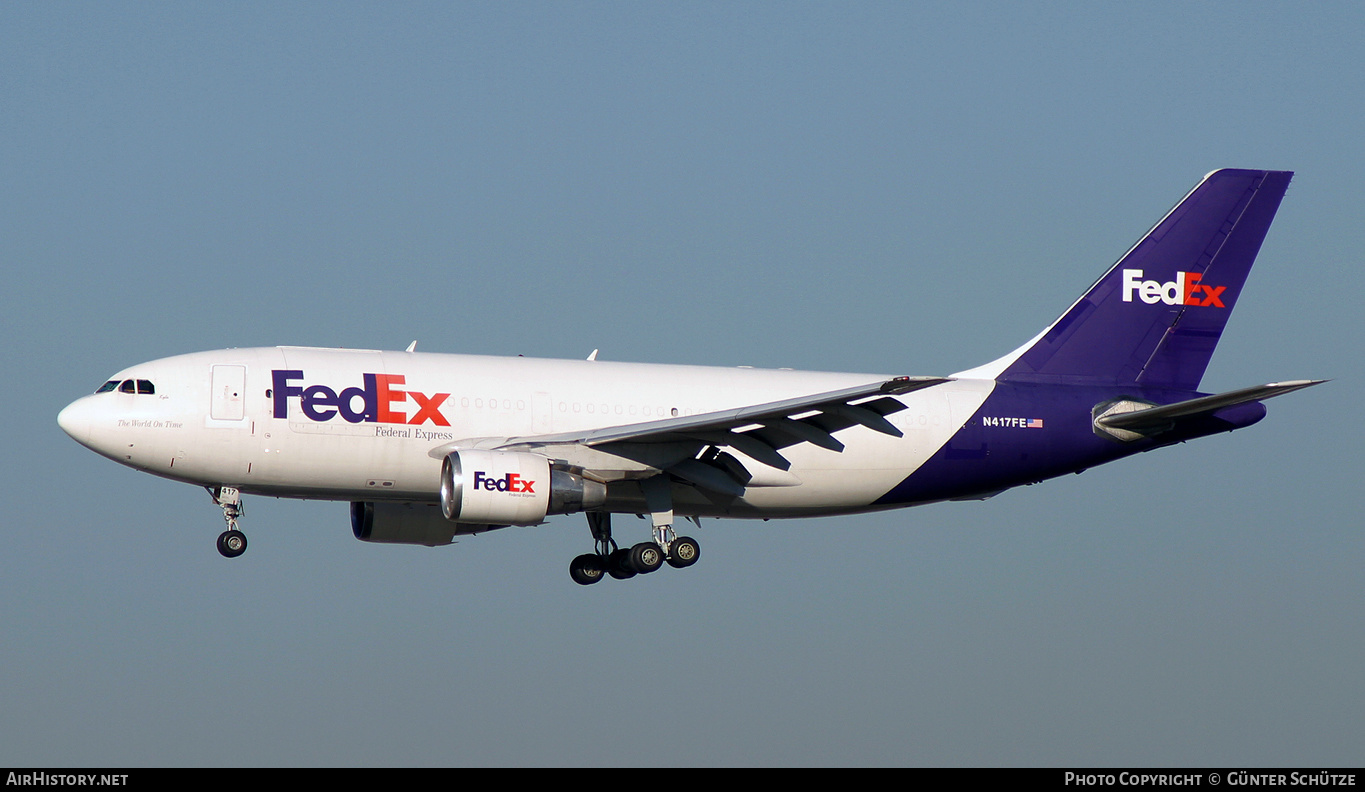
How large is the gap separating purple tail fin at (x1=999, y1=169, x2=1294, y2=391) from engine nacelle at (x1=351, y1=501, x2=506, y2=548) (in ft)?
45.3

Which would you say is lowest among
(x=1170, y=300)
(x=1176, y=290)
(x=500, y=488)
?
(x=500, y=488)

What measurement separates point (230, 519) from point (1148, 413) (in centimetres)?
2050

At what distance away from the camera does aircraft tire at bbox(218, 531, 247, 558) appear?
3703cm

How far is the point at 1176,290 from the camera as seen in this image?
1699 inches

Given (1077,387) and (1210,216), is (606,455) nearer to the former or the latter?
(1077,387)

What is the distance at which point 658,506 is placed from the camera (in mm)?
38000

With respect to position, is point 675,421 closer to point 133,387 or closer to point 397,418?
point 397,418

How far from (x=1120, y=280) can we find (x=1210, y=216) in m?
2.97

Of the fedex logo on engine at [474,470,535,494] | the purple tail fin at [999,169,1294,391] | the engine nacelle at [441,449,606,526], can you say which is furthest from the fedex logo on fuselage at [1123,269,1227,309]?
the fedex logo on engine at [474,470,535,494]

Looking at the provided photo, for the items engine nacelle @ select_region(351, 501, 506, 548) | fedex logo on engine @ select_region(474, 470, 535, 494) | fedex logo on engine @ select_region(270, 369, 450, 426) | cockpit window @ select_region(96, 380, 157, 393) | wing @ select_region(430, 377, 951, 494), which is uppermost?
cockpit window @ select_region(96, 380, 157, 393)

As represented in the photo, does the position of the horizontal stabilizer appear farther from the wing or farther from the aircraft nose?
the aircraft nose

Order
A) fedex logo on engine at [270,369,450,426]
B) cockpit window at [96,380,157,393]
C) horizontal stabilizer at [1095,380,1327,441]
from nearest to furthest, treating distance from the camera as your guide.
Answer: fedex logo on engine at [270,369,450,426] < cockpit window at [96,380,157,393] < horizontal stabilizer at [1095,380,1327,441]

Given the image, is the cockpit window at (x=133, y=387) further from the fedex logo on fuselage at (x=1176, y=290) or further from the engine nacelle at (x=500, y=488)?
the fedex logo on fuselage at (x=1176, y=290)

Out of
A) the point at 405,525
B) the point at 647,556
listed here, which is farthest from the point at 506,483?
the point at 405,525
